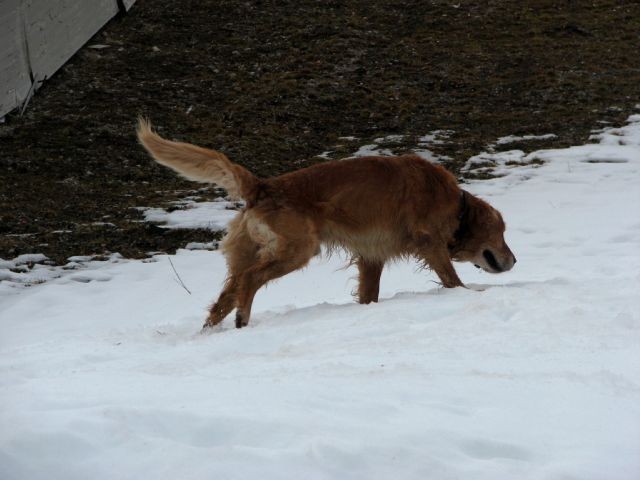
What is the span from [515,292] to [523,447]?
2.23m

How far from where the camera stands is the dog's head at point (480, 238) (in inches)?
243

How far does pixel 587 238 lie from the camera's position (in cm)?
767

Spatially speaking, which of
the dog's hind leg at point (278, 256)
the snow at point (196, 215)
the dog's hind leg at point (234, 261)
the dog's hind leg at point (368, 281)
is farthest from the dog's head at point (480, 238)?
the snow at point (196, 215)

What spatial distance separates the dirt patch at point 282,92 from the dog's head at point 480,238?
130 inches

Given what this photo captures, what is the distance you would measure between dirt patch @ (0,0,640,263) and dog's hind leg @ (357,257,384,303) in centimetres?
292

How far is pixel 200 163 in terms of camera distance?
5.55 m

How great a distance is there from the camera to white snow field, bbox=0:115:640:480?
261 centimetres

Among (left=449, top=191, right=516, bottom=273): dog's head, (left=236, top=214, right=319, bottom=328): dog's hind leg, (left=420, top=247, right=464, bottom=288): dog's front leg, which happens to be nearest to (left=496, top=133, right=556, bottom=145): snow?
(left=449, top=191, right=516, bottom=273): dog's head

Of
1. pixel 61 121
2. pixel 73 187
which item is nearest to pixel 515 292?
pixel 73 187

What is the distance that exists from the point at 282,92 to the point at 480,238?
7041 millimetres

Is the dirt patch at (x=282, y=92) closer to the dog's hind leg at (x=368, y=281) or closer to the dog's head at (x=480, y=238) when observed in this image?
the dog's hind leg at (x=368, y=281)

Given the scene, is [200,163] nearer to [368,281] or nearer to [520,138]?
[368,281]

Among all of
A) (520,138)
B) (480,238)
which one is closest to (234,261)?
(480,238)

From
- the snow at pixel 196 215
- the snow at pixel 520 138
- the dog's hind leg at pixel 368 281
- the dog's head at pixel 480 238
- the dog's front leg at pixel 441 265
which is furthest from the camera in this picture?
the snow at pixel 520 138
